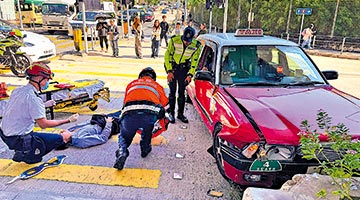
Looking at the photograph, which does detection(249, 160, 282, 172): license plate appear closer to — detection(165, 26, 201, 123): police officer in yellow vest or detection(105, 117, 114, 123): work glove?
detection(105, 117, 114, 123): work glove

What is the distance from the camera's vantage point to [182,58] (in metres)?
5.92

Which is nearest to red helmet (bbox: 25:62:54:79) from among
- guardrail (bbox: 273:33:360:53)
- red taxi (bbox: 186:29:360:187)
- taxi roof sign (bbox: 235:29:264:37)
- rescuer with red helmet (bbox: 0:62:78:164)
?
rescuer with red helmet (bbox: 0:62:78:164)

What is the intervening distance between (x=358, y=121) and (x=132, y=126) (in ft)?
9.18

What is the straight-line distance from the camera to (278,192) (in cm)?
262

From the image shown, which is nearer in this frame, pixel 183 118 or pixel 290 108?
pixel 290 108

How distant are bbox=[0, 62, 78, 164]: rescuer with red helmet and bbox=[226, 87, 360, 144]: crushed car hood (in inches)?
99.3

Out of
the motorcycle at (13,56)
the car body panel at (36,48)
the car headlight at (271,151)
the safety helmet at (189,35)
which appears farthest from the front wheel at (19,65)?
the car headlight at (271,151)

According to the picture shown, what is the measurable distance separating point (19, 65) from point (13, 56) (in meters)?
0.32

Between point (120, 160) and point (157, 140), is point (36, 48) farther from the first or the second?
point (120, 160)

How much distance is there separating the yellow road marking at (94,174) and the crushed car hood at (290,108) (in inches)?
61.3

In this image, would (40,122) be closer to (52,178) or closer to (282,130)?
(52,178)

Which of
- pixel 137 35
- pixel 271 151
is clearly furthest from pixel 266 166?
pixel 137 35

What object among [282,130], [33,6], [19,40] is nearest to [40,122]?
[282,130]

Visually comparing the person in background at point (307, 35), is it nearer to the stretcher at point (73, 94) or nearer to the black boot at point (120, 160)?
the stretcher at point (73, 94)
